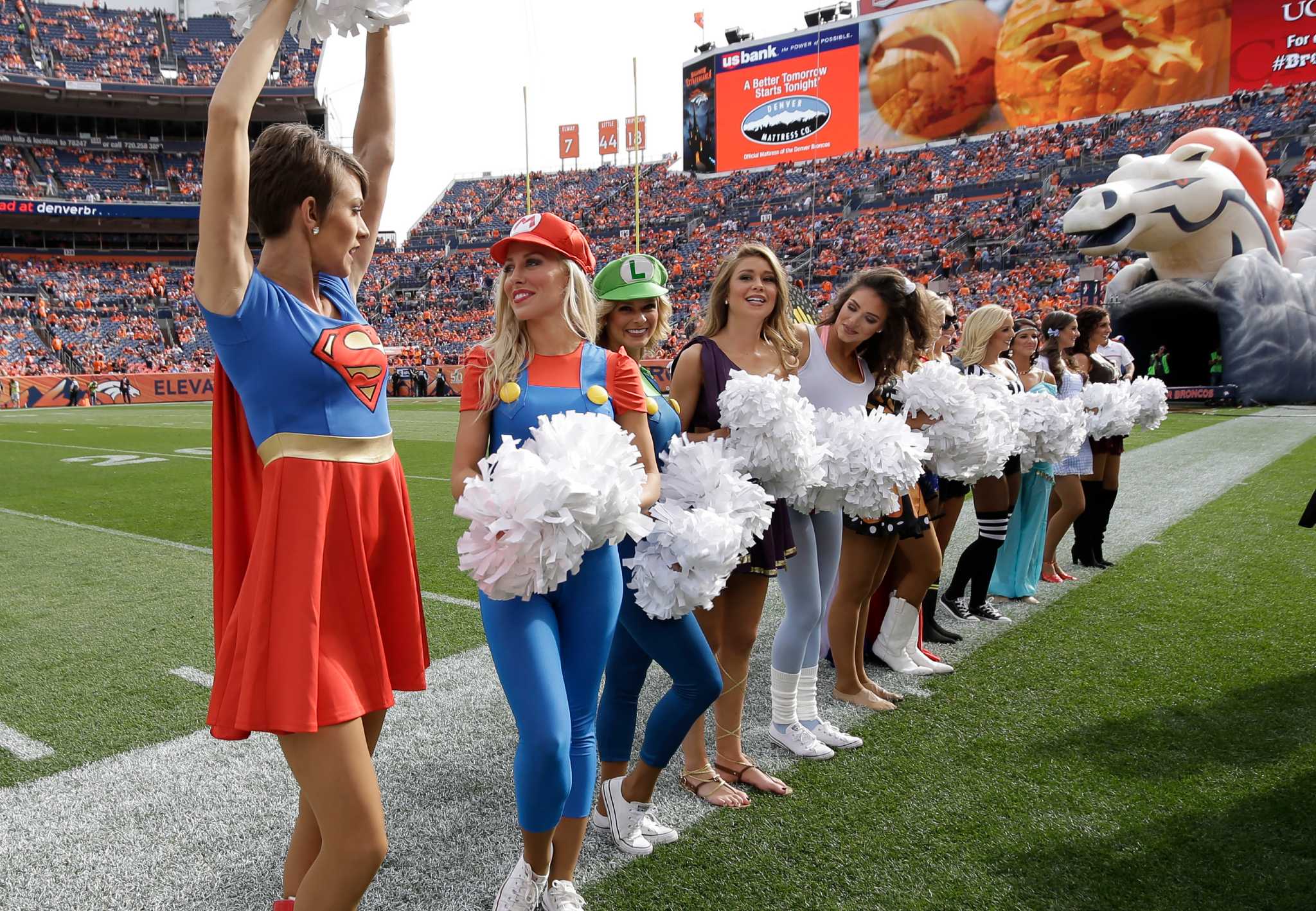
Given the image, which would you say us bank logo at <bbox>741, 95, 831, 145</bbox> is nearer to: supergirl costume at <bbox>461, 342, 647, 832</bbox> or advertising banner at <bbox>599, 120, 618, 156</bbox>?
advertising banner at <bbox>599, 120, 618, 156</bbox>

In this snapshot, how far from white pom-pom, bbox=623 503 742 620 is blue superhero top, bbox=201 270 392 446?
88cm

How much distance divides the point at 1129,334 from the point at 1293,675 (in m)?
17.9

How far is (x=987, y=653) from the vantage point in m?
4.21

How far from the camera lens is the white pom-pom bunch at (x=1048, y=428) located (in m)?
4.86

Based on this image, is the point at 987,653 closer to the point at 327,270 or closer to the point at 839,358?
the point at 839,358

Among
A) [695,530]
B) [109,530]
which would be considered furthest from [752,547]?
[109,530]

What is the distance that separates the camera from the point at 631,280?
108 inches

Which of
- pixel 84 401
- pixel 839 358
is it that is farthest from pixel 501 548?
pixel 84 401

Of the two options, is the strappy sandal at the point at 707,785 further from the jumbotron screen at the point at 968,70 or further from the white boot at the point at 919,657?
the jumbotron screen at the point at 968,70

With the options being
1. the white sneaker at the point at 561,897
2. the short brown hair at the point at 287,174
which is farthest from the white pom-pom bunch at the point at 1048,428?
the short brown hair at the point at 287,174

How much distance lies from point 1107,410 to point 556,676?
492 centimetres

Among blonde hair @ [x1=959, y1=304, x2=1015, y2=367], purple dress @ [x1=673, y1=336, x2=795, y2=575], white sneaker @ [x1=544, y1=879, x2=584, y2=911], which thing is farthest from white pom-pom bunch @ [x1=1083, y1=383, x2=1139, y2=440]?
white sneaker @ [x1=544, y1=879, x2=584, y2=911]

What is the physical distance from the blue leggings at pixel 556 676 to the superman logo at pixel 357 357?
543 mm

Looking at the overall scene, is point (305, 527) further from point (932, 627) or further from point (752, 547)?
point (932, 627)
